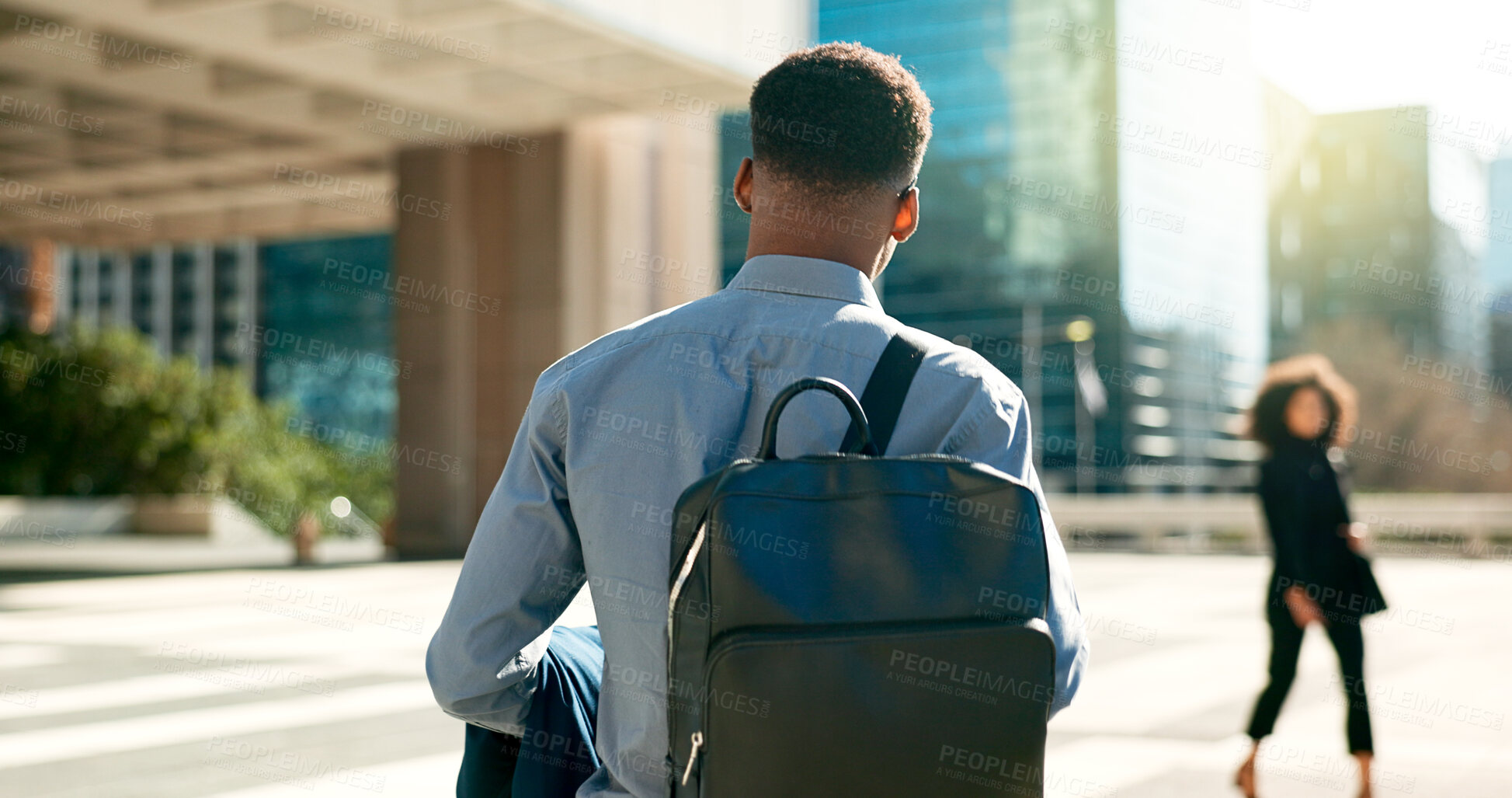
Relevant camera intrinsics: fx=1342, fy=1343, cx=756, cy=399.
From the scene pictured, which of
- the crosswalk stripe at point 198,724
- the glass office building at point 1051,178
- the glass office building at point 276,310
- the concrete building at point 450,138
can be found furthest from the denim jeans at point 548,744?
the glass office building at point 276,310

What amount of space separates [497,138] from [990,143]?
43056 millimetres

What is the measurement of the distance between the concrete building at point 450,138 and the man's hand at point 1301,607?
11.2 m

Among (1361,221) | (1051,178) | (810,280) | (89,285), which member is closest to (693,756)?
(810,280)

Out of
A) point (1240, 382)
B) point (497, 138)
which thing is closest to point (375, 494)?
point (497, 138)

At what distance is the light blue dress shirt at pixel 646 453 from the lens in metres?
1.60

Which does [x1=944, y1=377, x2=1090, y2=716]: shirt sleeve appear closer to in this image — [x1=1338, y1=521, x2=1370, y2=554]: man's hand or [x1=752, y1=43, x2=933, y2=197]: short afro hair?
[x1=752, y1=43, x2=933, y2=197]: short afro hair

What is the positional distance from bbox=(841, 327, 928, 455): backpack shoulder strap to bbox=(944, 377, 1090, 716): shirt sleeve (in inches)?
2.9

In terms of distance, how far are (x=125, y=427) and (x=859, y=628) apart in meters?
30.1

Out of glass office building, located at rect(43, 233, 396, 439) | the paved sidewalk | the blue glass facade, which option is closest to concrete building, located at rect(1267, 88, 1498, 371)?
glass office building, located at rect(43, 233, 396, 439)

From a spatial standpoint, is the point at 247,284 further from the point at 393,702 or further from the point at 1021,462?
the point at 1021,462

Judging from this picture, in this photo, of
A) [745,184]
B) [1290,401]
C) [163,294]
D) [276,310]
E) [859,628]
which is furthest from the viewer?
[163,294]

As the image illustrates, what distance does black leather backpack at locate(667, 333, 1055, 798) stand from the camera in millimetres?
1428

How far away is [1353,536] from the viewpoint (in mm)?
5441

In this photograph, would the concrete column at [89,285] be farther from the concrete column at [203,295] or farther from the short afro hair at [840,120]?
the short afro hair at [840,120]
